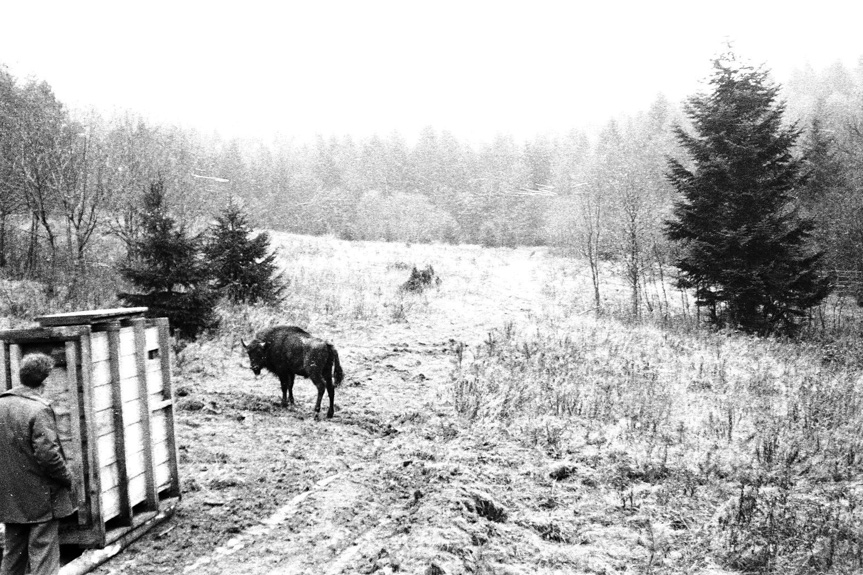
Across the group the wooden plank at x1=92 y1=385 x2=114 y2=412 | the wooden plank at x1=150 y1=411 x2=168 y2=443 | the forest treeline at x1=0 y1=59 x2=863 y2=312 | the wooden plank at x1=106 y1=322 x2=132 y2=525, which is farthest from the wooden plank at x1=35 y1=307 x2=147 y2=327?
the forest treeline at x1=0 y1=59 x2=863 y2=312

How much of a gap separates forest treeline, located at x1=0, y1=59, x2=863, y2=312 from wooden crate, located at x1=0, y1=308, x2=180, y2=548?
30.8ft

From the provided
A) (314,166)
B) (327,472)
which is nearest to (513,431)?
(327,472)

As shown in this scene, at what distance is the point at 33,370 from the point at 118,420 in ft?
3.09

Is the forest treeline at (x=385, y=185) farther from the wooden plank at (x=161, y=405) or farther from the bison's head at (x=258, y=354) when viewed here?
the wooden plank at (x=161, y=405)

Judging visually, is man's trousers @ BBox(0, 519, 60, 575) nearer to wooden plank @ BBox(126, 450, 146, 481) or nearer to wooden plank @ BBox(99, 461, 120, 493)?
wooden plank @ BBox(99, 461, 120, 493)

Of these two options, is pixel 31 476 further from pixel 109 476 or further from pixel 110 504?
pixel 110 504

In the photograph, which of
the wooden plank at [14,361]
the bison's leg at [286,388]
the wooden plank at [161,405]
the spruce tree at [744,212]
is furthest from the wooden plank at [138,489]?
the spruce tree at [744,212]

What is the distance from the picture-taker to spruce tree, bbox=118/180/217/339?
1072 centimetres

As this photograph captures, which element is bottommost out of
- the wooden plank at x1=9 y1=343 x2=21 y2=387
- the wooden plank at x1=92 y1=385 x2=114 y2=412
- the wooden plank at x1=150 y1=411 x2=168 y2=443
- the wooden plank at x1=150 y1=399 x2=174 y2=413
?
the wooden plank at x1=150 y1=411 x2=168 y2=443

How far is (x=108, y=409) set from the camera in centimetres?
432

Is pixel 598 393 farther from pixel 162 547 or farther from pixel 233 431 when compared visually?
pixel 162 547

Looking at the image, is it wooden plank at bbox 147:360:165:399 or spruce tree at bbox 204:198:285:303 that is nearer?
wooden plank at bbox 147:360:165:399

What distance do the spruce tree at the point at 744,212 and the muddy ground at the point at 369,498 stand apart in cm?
1092

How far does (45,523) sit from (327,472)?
2.81 m
